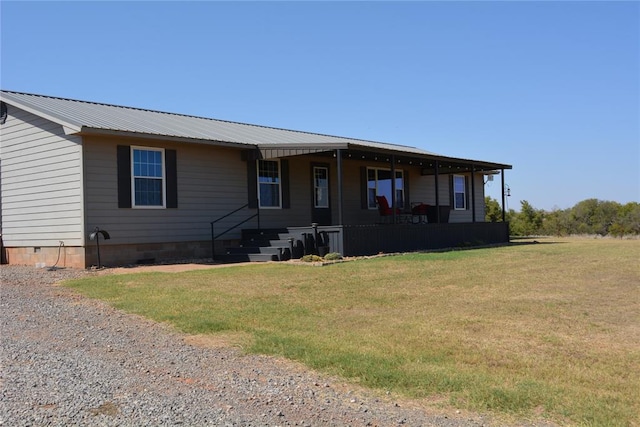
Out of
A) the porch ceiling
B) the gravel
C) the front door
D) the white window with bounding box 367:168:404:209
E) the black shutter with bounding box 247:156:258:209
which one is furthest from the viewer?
the white window with bounding box 367:168:404:209

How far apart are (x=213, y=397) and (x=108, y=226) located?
9682mm

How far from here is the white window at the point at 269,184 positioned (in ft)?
53.8

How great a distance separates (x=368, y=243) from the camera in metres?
14.4

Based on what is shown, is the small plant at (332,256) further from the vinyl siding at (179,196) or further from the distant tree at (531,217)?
the distant tree at (531,217)

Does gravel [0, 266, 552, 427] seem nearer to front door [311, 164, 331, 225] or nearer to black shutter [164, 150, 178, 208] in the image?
black shutter [164, 150, 178, 208]

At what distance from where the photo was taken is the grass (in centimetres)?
424

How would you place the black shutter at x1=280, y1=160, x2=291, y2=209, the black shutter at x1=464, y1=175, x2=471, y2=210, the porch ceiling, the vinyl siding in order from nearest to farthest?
the vinyl siding, the porch ceiling, the black shutter at x1=280, y1=160, x2=291, y2=209, the black shutter at x1=464, y1=175, x2=471, y2=210

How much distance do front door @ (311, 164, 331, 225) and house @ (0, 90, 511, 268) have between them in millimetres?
54

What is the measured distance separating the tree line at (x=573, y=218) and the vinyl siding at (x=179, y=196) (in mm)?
19433

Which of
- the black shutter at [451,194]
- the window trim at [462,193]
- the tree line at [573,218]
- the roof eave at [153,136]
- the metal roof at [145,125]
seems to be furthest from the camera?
the tree line at [573,218]

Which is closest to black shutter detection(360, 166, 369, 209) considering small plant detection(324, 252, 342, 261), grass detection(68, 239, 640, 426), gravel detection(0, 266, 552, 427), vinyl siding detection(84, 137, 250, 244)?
vinyl siding detection(84, 137, 250, 244)

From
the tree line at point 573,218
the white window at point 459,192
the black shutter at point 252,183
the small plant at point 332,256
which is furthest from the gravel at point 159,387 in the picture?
the tree line at point 573,218

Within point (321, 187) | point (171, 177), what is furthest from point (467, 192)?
point (171, 177)

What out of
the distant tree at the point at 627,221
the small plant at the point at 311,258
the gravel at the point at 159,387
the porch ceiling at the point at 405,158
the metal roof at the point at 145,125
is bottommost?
the gravel at the point at 159,387
